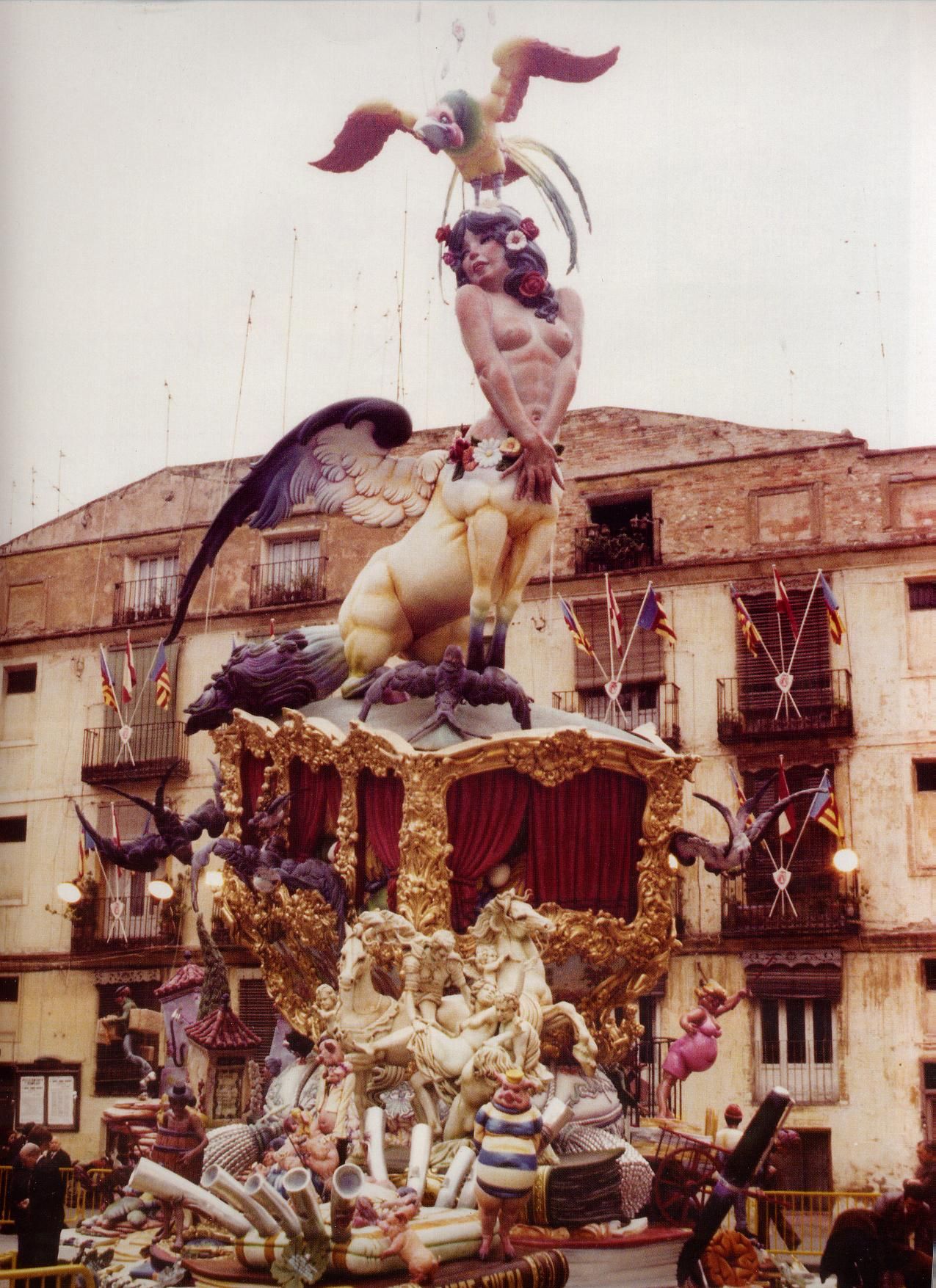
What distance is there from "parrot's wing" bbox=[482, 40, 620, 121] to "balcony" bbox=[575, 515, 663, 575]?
2.89m

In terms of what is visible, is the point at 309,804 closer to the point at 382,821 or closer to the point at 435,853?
the point at 382,821

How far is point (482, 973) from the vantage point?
8312mm

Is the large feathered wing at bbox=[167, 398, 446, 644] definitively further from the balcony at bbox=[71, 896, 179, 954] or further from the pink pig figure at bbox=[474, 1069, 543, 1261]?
the pink pig figure at bbox=[474, 1069, 543, 1261]

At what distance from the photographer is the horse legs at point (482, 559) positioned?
356 inches

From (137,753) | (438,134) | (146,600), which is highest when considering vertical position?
(438,134)

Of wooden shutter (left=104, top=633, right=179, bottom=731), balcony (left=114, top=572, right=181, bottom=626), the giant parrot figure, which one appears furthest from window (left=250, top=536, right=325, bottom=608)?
the giant parrot figure

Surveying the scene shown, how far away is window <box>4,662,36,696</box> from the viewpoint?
12375mm

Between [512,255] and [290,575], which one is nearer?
[512,255]

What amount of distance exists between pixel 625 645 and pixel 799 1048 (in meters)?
2.74

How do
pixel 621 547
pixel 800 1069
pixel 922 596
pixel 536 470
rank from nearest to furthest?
pixel 536 470, pixel 800 1069, pixel 922 596, pixel 621 547

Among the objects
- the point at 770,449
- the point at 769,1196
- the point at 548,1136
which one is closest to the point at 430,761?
the point at 548,1136

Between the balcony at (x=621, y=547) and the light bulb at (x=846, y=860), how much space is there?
7.56 feet

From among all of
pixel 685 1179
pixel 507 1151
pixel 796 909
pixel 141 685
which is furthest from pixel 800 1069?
pixel 141 685

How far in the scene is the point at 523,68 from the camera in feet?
32.5
